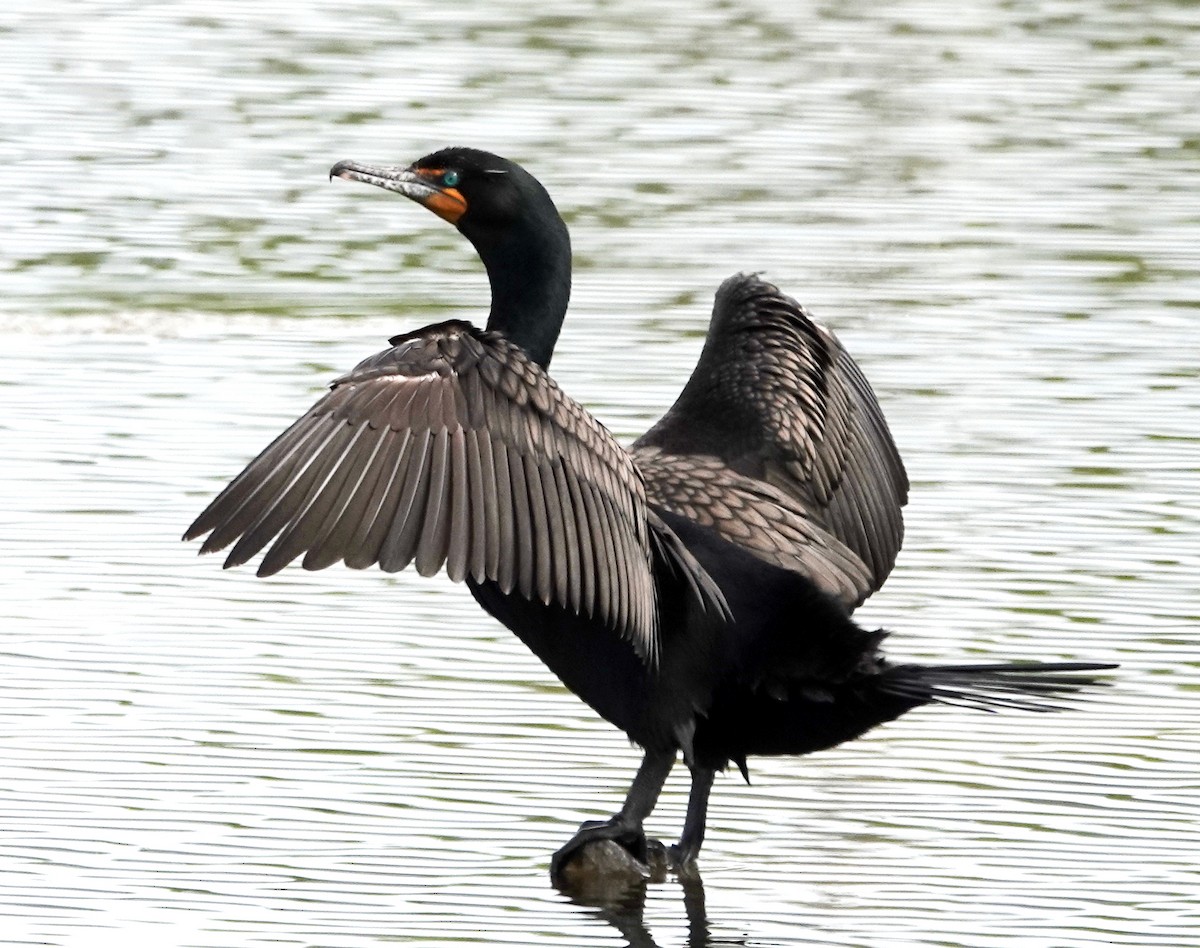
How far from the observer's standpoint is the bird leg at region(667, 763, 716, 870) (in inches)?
234

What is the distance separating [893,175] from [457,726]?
281 inches

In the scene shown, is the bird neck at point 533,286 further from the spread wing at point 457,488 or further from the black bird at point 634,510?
the spread wing at point 457,488

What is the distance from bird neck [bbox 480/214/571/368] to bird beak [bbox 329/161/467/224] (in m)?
0.16

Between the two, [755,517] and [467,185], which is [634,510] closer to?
[755,517]

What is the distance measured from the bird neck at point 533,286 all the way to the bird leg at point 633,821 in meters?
0.89

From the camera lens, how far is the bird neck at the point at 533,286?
6.18 m

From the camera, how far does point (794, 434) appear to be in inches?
255

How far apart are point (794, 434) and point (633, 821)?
1042mm

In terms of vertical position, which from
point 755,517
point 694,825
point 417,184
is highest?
point 417,184

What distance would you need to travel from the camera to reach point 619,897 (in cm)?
584

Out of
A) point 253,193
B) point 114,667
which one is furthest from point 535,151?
point 114,667

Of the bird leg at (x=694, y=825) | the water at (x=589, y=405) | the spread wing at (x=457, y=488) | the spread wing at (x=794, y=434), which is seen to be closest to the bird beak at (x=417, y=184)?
the spread wing at (x=794, y=434)

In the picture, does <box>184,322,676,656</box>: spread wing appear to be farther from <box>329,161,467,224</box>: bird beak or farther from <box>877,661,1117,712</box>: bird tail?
<box>329,161,467,224</box>: bird beak

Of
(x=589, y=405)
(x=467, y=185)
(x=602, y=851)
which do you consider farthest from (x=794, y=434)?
(x=589, y=405)
